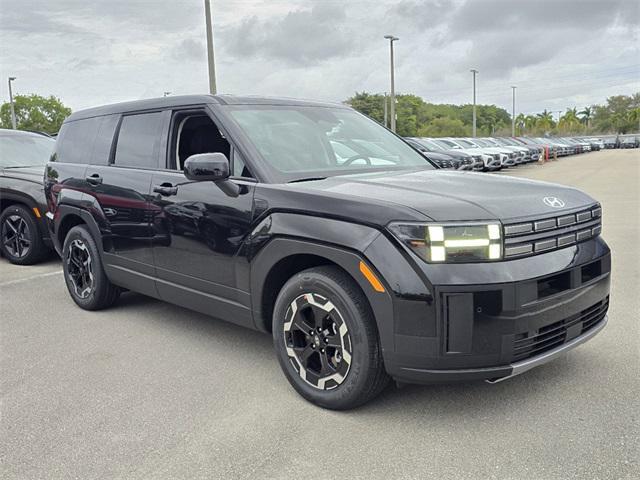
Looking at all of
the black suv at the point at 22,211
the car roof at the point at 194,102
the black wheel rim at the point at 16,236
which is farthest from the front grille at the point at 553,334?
the black wheel rim at the point at 16,236

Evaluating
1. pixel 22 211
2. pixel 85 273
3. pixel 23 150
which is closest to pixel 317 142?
pixel 85 273

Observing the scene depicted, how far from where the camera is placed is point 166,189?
4.39m

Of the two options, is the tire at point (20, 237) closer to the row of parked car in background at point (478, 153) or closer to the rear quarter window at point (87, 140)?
the rear quarter window at point (87, 140)

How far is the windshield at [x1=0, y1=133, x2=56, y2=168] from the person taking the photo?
8.30 meters

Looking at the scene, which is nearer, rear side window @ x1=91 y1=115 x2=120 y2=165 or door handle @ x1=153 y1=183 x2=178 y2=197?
door handle @ x1=153 y1=183 x2=178 y2=197

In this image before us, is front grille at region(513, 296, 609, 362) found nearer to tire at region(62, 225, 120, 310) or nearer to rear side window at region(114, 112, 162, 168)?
rear side window at region(114, 112, 162, 168)

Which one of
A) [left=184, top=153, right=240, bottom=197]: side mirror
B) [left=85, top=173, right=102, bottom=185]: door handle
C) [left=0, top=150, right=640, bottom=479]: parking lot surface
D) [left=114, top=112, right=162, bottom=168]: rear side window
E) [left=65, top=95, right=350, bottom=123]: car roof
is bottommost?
[left=0, top=150, right=640, bottom=479]: parking lot surface

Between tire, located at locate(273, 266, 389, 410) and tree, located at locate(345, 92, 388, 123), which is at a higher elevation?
tree, located at locate(345, 92, 388, 123)

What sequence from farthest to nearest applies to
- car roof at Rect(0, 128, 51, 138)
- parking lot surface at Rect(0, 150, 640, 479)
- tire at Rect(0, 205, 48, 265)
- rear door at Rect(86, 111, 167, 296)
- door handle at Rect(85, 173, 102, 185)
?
car roof at Rect(0, 128, 51, 138) → tire at Rect(0, 205, 48, 265) → door handle at Rect(85, 173, 102, 185) → rear door at Rect(86, 111, 167, 296) → parking lot surface at Rect(0, 150, 640, 479)

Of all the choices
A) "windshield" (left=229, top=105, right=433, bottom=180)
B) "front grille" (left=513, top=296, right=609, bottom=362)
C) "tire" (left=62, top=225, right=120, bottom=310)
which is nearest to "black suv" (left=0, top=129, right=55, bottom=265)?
"tire" (left=62, top=225, right=120, bottom=310)

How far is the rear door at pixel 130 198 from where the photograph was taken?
15.3 ft

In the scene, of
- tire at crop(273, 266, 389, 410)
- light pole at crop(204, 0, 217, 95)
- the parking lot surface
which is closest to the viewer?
the parking lot surface

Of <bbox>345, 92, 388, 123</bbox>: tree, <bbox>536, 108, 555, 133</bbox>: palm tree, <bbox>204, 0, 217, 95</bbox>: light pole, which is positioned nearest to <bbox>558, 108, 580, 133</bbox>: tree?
<bbox>536, 108, 555, 133</bbox>: palm tree

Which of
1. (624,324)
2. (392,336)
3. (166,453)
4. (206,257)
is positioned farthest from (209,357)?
(624,324)
